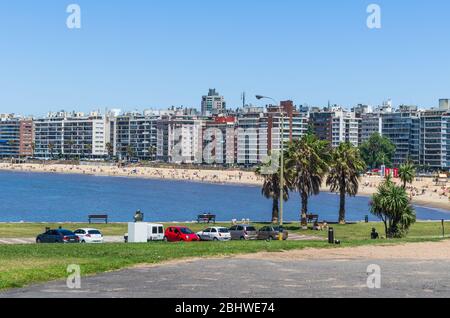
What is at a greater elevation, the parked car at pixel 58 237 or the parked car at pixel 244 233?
the parked car at pixel 58 237

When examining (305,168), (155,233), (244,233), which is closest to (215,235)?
(244,233)

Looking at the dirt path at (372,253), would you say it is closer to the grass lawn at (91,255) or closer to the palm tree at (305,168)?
the grass lawn at (91,255)

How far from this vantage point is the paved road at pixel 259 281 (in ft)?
73.0

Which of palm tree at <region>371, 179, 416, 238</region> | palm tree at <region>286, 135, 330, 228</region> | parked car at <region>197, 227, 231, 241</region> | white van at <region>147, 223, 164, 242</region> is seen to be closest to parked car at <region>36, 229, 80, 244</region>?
white van at <region>147, 223, 164, 242</region>

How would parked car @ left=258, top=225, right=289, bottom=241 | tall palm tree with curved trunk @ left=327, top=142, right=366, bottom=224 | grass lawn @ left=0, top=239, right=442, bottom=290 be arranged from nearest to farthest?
1. grass lawn @ left=0, top=239, right=442, bottom=290
2. parked car @ left=258, top=225, right=289, bottom=241
3. tall palm tree with curved trunk @ left=327, top=142, right=366, bottom=224

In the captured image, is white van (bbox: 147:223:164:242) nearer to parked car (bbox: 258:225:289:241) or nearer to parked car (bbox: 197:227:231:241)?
parked car (bbox: 197:227:231:241)

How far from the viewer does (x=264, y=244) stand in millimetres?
37906

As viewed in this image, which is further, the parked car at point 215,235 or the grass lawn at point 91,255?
the parked car at point 215,235

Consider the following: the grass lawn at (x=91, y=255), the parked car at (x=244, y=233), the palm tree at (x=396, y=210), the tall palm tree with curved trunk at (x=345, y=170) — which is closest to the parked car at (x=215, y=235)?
the parked car at (x=244, y=233)

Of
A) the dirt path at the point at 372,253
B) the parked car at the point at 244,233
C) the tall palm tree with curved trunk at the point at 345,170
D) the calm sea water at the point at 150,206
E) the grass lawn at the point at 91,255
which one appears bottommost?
the calm sea water at the point at 150,206

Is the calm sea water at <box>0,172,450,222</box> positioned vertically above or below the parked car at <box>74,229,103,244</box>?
below

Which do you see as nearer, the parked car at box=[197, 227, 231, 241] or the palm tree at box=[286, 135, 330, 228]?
the parked car at box=[197, 227, 231, 241]

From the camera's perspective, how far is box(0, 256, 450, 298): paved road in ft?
73.0
